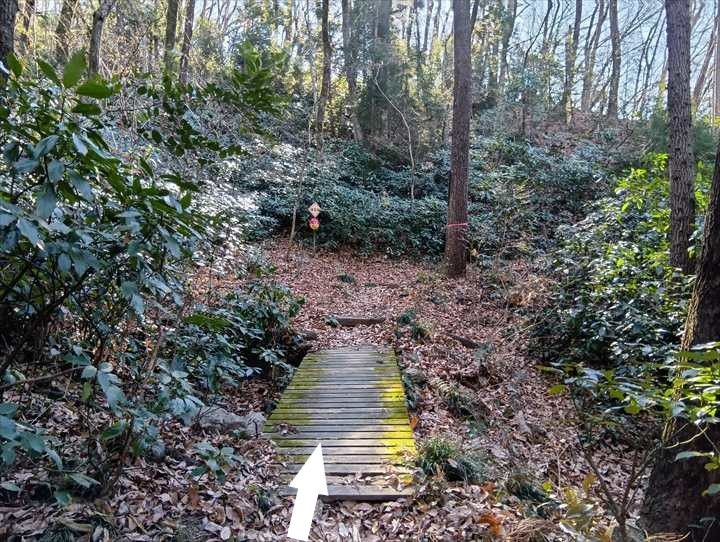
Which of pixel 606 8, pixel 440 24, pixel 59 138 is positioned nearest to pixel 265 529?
pixel 59 138

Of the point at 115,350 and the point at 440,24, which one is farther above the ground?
the point at 440,24

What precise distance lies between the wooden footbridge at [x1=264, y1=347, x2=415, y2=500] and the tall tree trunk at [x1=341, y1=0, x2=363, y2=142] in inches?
548

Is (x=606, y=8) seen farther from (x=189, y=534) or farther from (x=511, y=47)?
(x=189, y=534)

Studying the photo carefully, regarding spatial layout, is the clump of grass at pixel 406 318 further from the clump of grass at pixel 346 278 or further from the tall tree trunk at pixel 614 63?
the tall tree trunk at pixel 614 63

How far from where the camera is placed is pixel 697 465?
2.82 m

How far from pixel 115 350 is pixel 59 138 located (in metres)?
1.67

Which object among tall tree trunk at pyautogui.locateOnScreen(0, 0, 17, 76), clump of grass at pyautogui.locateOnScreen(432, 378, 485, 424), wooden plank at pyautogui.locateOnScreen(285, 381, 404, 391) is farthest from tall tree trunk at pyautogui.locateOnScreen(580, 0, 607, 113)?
tall tree trunk at pyautogui.locateOnScreen(0, 0, 17, 76)

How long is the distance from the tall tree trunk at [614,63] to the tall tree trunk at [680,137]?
51.0 ft

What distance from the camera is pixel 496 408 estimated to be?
5.34 m

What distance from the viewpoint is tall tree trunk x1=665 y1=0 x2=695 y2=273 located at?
583 cm

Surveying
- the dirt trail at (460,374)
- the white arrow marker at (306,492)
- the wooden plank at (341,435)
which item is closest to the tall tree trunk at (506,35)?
the dirt trail at (460,374)

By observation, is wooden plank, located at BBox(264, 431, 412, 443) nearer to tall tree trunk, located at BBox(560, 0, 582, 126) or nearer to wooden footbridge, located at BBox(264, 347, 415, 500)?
wooden footbridge, located at BBox(264, 347, 415, 500)

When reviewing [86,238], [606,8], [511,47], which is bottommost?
[86,238]

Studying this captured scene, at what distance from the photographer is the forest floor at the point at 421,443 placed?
249 centimetres
